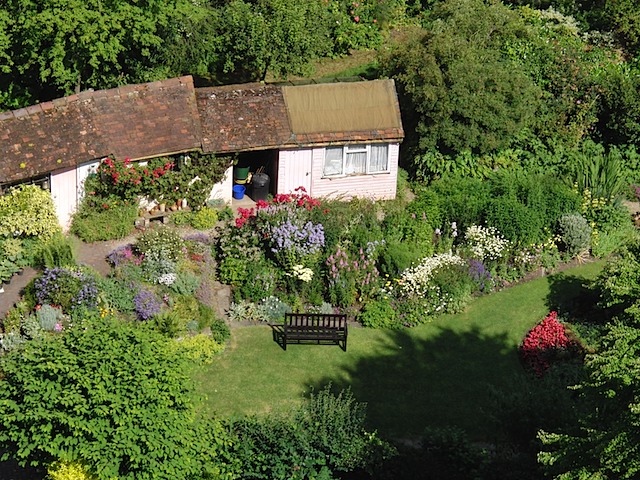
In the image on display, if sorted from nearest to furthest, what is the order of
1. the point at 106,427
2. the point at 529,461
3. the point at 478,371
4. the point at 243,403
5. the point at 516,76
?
the point at 106,427, the point at 529,461, the point at 243,403, the point at 478,371, the point at 516,76

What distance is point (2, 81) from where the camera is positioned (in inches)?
1352

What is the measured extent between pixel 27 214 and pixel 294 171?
26.1 feet

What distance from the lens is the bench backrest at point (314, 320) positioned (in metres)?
26.5

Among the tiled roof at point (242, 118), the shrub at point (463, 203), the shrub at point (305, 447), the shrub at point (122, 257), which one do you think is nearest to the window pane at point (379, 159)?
the shrub at point (463, 203)

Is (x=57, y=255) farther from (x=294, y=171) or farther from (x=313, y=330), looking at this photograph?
(x=294, y=171)

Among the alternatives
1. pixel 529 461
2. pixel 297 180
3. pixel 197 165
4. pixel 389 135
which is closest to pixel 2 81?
pixel 197 165

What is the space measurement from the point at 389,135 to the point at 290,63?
4.77m

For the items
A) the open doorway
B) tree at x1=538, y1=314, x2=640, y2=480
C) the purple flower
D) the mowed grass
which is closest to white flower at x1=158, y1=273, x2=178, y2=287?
the purple flower

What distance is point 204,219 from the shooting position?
30.3 m

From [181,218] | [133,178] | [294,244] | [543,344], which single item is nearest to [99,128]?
[133,178]

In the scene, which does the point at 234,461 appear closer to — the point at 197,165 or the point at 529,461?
the point at 529,461

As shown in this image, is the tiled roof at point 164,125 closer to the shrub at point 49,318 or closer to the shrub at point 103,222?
the shrub at point 103,222

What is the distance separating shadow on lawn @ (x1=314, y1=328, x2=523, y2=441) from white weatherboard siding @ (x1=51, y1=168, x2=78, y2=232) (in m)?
9.05

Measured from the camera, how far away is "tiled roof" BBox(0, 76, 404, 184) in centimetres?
2917
